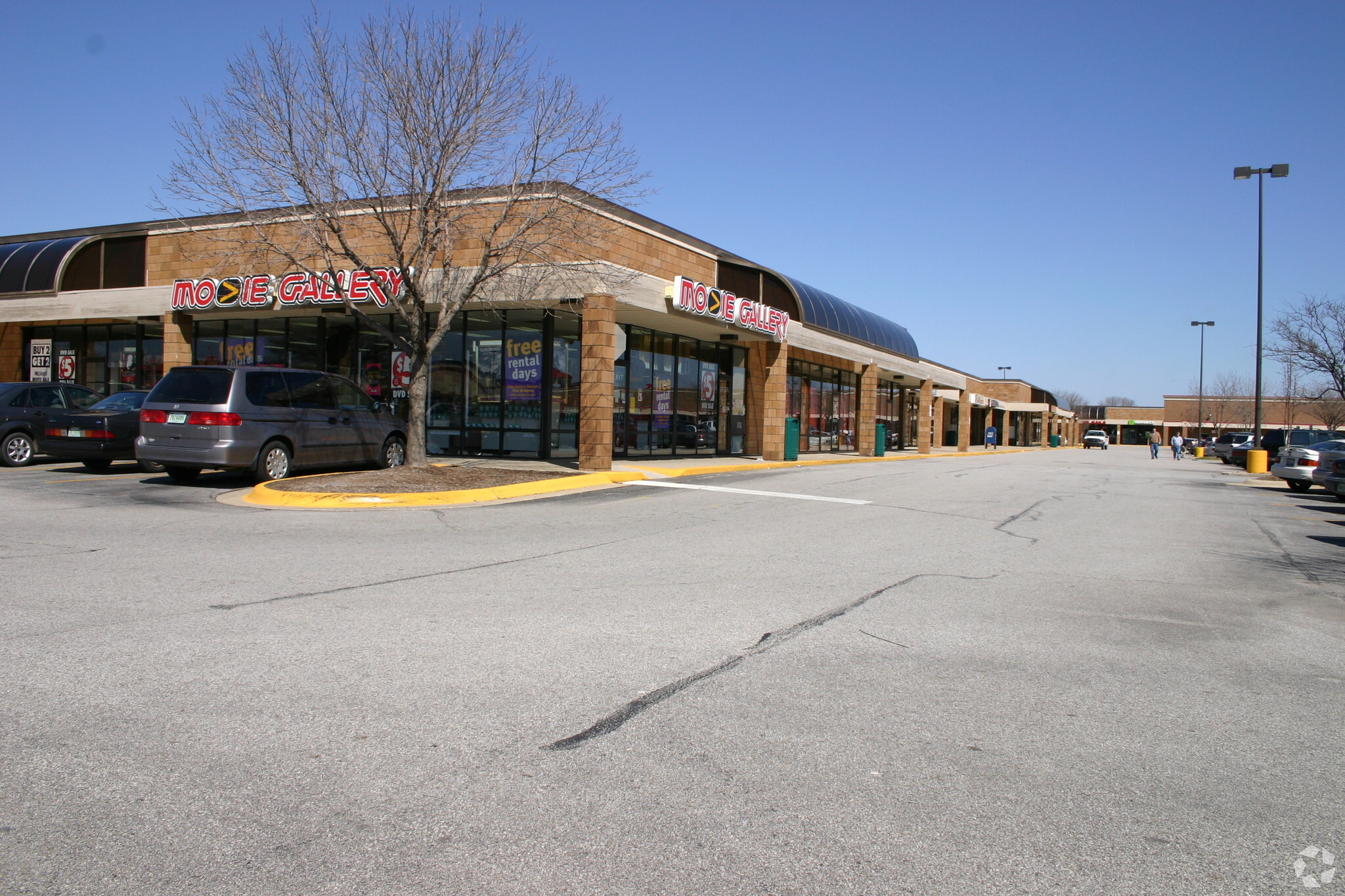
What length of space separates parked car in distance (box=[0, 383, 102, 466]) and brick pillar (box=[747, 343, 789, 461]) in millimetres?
16849

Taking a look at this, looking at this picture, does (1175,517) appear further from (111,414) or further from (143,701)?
(111,414)

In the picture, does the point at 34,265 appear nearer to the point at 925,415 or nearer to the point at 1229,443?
the point at 925,415

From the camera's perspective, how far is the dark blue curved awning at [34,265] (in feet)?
77.7

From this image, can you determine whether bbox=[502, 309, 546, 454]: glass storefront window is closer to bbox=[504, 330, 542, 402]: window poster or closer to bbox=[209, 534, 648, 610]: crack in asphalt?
bbox=[504, 330, 542, 402]: window poster

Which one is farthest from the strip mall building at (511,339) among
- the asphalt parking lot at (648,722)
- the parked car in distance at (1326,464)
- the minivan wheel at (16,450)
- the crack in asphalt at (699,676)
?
the parked car in distance at (1326,464)

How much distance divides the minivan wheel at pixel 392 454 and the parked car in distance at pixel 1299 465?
21099mm

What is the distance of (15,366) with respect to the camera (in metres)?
25.7

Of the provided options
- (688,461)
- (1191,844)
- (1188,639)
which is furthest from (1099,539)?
(688,461)

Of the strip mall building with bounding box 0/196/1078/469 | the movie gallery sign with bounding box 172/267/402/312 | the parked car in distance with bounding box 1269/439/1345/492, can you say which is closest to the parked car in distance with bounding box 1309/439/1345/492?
the parked car in distance with bounding box 1269/439/1345/492

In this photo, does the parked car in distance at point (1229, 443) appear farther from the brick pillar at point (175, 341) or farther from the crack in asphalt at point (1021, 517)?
the brick pillar at point (175, 341)

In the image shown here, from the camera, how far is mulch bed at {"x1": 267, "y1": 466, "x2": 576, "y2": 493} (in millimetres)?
13117

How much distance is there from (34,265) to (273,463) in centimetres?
1617

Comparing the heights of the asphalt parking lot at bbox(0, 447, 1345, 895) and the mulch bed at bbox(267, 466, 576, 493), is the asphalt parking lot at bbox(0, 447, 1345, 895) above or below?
below

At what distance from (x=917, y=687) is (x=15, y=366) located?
29677mm
